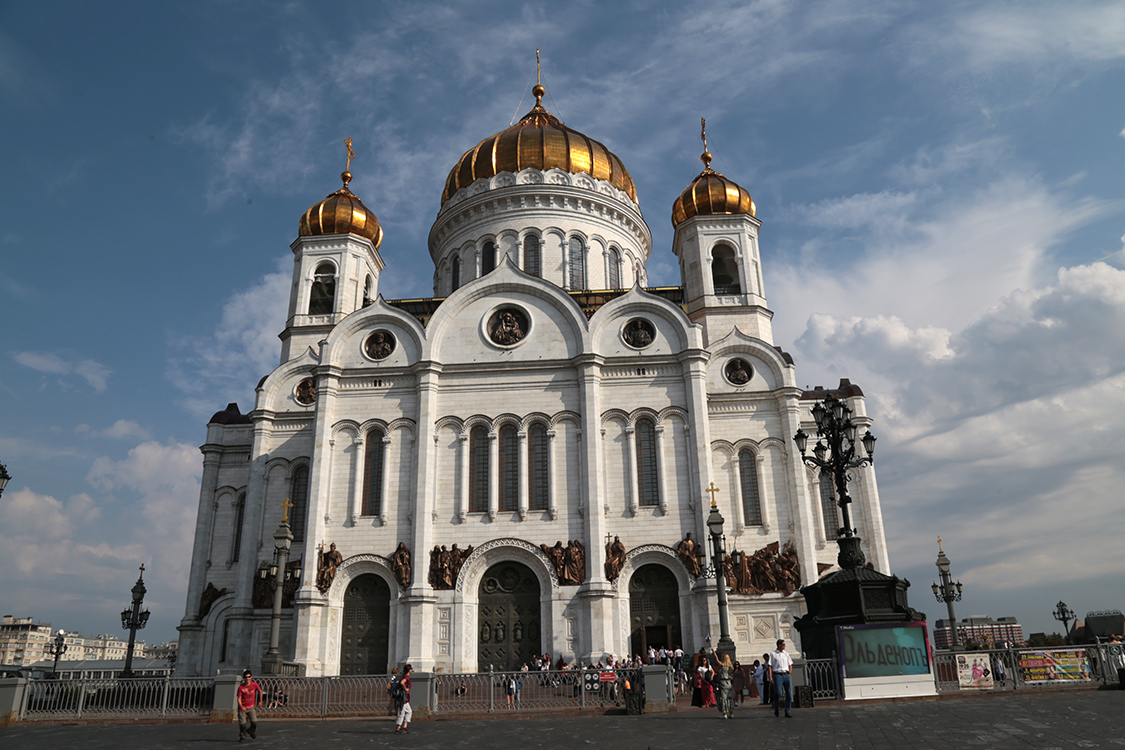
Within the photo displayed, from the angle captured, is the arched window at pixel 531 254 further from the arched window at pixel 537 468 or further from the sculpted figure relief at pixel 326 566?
the sculpted figure relief at pixel 326 566

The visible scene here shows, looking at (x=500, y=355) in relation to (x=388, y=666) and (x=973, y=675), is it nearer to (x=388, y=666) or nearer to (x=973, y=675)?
(x=388, y=666)

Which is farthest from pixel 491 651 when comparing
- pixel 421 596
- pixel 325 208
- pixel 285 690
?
pixel 325 208

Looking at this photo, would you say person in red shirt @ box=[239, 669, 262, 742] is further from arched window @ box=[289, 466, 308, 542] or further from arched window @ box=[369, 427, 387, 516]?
arched window @ box=[289, 466, 308, 542]

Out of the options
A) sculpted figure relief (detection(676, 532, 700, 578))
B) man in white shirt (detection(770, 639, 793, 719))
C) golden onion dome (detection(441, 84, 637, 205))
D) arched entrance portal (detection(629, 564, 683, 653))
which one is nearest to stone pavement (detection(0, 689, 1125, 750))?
man in white shirt (detection(770, 639, 793, 719))

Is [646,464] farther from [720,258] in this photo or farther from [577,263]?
[577,263]

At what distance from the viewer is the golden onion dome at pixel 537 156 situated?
34.3m

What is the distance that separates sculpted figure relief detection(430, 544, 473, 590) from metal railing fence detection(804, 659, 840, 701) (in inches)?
514

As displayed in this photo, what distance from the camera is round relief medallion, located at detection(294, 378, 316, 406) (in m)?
29.1

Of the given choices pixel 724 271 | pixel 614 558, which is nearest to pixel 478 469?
pixel 614 558

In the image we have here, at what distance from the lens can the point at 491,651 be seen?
2447 centimetres

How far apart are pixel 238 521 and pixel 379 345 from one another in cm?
886

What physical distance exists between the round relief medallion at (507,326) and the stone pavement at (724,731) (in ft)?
49.3

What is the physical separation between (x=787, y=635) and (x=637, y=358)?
1038 cm

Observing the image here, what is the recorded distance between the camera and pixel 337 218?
32.4m
